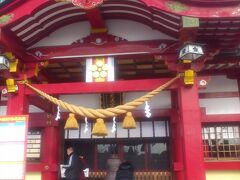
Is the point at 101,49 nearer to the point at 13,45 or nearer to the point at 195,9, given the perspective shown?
the point at 13,45

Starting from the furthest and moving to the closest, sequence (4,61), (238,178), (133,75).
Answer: (133,75)
(238,178)
(4,61)

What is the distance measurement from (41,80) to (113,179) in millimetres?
3388

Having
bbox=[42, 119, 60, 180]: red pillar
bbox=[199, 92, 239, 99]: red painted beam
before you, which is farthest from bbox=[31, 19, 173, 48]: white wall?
bbox=[42, 119, 60, 180]: red pillar

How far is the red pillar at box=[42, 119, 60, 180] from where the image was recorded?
9.15 meters

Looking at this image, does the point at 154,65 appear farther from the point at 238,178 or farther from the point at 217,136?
the point at 238,178

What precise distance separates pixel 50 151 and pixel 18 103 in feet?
7.62

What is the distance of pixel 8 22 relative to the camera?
267 inches

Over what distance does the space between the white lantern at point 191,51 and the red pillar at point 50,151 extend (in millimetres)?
4487

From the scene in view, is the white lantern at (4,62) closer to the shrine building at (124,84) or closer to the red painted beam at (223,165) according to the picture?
the shrine building at (124,84)

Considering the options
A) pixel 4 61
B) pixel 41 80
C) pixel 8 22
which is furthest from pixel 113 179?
pixel 8 22

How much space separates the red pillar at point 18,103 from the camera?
291 inches

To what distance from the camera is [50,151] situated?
926 cm

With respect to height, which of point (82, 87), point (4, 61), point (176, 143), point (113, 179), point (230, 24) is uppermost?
point (230, 24)

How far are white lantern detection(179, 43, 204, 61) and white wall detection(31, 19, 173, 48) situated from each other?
91cm
